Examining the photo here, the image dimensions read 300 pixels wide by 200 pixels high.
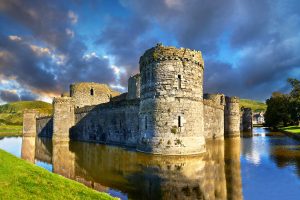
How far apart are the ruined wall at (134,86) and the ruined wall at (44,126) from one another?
21359 millimetres

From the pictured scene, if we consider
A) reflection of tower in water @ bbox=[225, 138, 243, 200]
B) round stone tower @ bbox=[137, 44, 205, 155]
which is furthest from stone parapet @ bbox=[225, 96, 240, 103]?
reflection of tower in water @ bbox=[225, 138, 243, 200]

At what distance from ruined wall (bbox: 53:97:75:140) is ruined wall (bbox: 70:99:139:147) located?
1279mm

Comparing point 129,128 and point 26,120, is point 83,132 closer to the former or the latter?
point 129,128

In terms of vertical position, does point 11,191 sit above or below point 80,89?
below

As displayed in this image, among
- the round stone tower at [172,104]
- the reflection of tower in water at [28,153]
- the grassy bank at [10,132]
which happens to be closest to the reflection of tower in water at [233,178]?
the round stone tower at [172,104]

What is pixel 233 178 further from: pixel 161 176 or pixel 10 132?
pixel 10 132

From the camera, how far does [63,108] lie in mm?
42406

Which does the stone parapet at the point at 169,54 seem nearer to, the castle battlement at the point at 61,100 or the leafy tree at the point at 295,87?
the castle battlement at the point at 61,100

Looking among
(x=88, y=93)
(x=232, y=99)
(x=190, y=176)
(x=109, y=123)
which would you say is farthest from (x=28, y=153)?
(x=232, y=99)

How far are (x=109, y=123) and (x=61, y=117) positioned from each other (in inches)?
447

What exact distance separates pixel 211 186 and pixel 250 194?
1.70 m

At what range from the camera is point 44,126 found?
54.7 metres

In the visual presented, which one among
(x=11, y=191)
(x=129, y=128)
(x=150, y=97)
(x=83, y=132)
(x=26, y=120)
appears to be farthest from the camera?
(x=26, y=120)

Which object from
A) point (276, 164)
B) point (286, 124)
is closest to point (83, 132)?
point (276, 164)
